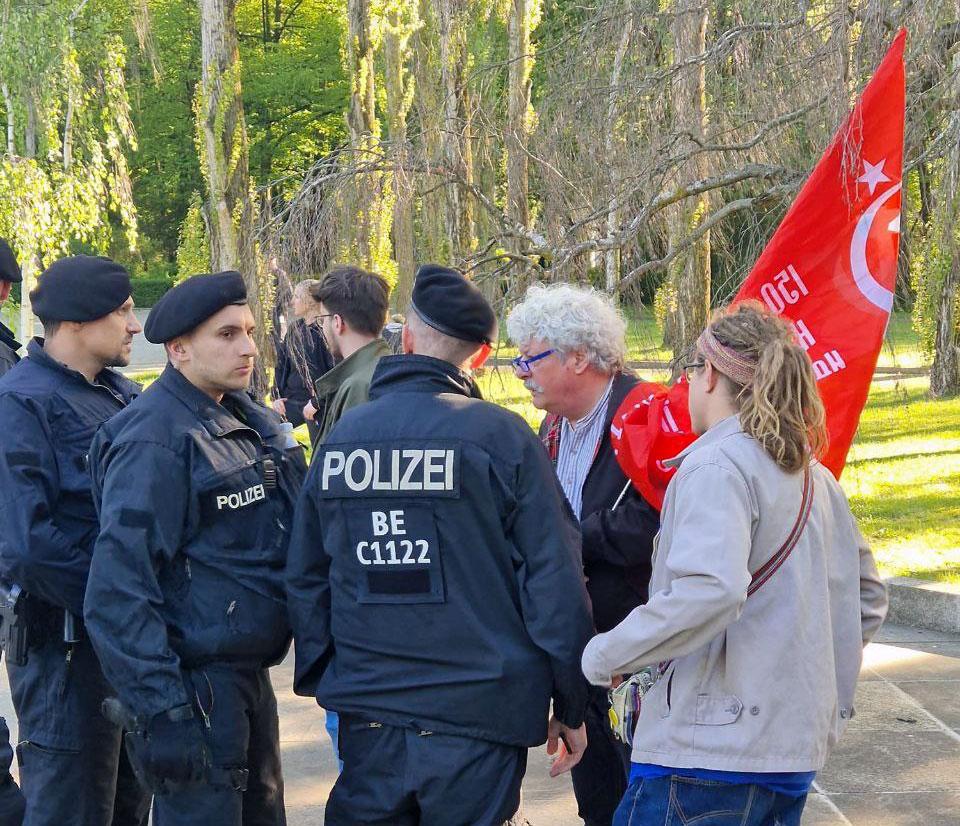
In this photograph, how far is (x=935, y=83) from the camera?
5195 millimetres

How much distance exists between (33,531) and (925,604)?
5126mm

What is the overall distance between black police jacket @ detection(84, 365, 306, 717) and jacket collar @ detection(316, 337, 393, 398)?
1.48 metres

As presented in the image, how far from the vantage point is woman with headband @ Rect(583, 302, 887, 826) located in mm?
2326

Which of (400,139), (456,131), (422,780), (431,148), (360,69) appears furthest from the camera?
(360,69)

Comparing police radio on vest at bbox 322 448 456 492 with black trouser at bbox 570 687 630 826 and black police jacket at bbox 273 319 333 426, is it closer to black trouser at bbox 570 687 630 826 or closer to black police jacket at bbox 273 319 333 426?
black trouser at bbox 570 687 630 826

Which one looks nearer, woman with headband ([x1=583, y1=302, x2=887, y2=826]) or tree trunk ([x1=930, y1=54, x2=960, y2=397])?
woman with headband ([x1=583, y1=302, x2=887, y2=826])

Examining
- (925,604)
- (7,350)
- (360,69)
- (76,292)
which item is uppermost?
(360,69)

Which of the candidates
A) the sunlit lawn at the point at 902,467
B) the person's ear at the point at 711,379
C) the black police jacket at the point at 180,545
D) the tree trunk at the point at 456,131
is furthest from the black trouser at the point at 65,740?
the tree trunk at the point at 456,131

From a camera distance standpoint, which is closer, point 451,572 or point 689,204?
point 451,572

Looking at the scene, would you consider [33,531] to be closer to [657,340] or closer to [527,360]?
[527,360]

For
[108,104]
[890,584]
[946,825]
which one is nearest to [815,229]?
[946,825]

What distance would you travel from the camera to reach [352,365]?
4598 mm

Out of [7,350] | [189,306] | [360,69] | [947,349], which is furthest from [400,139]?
[360,69]

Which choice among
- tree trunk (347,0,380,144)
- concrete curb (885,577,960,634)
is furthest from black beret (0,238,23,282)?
tree trunk (347,0,380,144)
